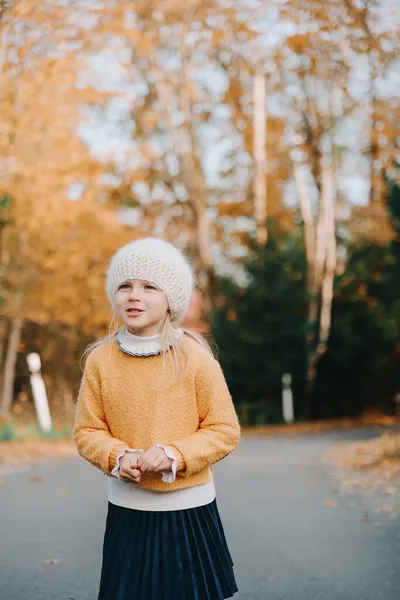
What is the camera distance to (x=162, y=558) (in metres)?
3.05

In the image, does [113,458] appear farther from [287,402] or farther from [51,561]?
[287,402]

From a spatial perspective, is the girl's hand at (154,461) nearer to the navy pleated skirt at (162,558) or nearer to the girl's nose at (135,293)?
the navy pleated skirt at (162,558)

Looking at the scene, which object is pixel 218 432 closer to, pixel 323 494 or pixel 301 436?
pixel 323 494

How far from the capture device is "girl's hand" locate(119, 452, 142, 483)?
2.89m

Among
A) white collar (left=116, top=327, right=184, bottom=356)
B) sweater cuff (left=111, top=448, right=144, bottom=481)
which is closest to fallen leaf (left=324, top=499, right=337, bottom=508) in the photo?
white collar (left=116, top=327, right=184, bottom=356)

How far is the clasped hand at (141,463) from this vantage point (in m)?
2.90

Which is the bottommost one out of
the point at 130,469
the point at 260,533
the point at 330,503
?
the point at 330,503

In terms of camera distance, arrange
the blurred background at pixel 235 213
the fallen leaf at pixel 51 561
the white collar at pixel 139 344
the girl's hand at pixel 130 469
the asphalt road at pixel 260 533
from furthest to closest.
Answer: the blurred background at pixel 235 213 → the fallen leaf at pixel 51 561 → the asphalt road at pixel 260 533 → the white collar at pixel 139 344 → the girl's hand at pixel 130 469

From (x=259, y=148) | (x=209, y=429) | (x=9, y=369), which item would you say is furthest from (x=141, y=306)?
(x=259, y=148)

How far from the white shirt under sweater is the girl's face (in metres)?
0.05

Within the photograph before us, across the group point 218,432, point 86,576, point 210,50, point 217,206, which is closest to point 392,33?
point 210,50

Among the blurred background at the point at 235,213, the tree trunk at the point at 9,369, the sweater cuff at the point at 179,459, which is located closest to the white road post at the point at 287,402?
the blurred background at the point at 235,213

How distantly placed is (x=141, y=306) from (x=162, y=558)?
88 centimetres

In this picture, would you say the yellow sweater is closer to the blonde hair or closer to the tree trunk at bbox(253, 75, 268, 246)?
the blonde hair
